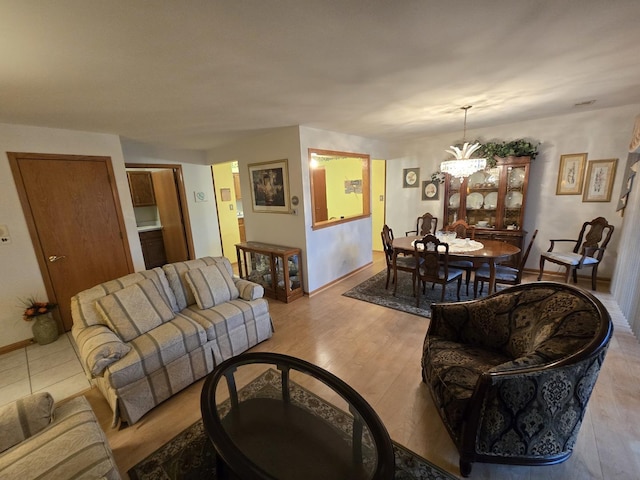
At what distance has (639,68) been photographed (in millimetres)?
2008

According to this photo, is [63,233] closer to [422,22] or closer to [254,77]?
[254,77]

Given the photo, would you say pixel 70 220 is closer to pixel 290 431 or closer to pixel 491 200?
pixel 290 431

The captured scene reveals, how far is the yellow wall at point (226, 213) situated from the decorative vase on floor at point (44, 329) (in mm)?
2709

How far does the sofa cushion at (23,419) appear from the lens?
123cm

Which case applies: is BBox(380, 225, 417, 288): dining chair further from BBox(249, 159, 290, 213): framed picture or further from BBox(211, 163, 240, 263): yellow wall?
BBox(211, 163, 240, 263): yellow wall

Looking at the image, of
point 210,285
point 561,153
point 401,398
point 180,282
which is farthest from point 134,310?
point 561,153

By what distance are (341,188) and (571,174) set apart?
377 centimetres

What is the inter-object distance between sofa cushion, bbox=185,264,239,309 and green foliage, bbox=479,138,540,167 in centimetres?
407

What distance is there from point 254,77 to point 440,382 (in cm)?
226

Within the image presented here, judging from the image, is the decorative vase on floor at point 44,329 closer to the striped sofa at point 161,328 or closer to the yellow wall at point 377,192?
the striped sofa at point 161,328

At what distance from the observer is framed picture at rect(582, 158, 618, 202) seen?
11.5 feet

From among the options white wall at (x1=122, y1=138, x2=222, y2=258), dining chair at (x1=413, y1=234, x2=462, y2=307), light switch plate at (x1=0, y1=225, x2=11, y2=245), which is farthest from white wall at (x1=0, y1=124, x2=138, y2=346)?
dining chair at (x1=413, y1=234, x2=462, y2=307)

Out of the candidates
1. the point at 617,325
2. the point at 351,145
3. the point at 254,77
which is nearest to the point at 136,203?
the point at 351,145

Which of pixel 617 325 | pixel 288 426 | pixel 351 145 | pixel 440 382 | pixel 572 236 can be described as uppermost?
pixel 351 145
